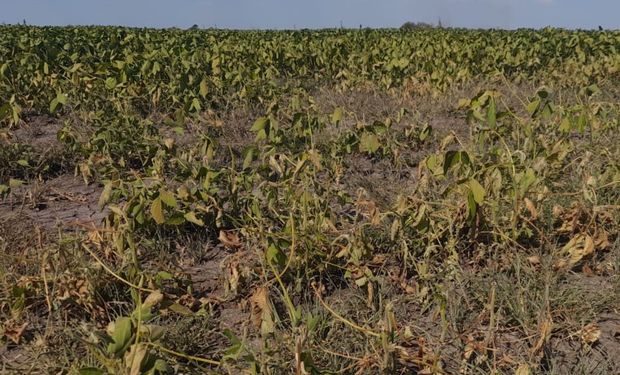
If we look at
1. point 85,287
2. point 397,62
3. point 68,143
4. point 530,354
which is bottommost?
point 530,354

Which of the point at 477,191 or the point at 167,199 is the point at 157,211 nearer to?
the point at 167,199

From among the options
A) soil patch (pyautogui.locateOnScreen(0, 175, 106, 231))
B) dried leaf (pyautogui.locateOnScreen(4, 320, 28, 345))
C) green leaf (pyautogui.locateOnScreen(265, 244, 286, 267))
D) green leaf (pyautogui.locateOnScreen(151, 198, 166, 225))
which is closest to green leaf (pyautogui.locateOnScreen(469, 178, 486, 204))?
green leaf (pyautogui.locateOnScreen(265, 244, 286, 267))

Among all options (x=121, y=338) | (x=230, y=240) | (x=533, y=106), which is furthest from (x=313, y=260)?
(x=533, y=106)

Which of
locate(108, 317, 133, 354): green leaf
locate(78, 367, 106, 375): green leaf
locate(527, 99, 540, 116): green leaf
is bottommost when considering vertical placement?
locate(78, 367, 106, 375): green leaf

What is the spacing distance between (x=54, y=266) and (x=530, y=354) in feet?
5.26

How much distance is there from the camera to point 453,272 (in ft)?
7.54

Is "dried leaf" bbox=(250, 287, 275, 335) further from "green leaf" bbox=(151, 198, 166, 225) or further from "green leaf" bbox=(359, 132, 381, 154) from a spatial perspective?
"green leaf" bbox=(359, 132, 381, 154)

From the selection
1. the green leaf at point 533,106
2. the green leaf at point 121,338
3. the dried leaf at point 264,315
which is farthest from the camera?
the green leaf at point 533,106

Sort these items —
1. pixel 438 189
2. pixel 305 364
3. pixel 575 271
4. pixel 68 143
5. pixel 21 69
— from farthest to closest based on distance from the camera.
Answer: pixel 21 69, pixel 68 143, pixel 438 189, pixel 575 271, pixel 305 364

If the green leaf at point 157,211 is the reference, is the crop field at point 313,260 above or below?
below

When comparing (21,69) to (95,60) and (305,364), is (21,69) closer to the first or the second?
(95,60)

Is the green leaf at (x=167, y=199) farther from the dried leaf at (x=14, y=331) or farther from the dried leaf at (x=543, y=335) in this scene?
the dried leaf at (x=543, y=335)

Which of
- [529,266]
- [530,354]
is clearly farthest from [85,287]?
[529,266]

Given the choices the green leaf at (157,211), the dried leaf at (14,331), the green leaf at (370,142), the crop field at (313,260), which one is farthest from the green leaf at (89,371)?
the green leaf at (370,142)
